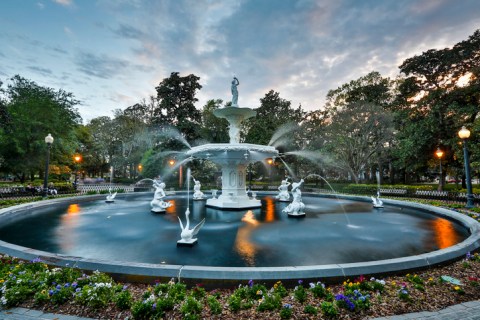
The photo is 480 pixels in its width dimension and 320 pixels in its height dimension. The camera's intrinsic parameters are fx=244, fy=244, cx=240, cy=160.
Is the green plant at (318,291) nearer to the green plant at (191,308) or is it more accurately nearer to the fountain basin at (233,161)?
the green plant at (191,308)

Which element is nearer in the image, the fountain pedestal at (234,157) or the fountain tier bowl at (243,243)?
the fountain tier bowl at (243,243)

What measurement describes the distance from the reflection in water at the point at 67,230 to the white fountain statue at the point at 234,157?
6.77 m

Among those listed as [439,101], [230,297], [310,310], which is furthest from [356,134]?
[230,297]

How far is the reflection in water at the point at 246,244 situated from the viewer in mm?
6136

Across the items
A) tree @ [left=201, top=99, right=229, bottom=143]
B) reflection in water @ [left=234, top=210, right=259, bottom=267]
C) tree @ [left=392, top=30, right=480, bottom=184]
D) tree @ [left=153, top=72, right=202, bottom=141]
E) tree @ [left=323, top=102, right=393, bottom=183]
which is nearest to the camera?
reflection in water @ [left=234, top=210, right=259, bottom=267]

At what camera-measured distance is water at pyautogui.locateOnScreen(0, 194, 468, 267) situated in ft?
20.6

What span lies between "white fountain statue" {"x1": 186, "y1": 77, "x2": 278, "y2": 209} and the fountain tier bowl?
2.17 metres

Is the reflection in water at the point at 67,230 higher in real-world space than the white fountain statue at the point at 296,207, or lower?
lower

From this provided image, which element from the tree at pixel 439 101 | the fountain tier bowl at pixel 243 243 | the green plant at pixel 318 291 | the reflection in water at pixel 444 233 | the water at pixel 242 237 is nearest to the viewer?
the green plant at pixel 318 291

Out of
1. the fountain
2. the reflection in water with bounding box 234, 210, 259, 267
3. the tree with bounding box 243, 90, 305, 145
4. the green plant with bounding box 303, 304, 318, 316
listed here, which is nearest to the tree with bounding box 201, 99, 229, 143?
the tree with bounding box 243, 90, 305, 145

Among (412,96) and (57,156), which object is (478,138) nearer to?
(412,96)

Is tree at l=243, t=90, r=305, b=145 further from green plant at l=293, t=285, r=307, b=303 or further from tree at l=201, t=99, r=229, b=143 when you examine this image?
green plant at l=293, t=285, r=307, b=303

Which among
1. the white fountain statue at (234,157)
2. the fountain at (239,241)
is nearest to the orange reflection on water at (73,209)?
the fountain at (239,241)

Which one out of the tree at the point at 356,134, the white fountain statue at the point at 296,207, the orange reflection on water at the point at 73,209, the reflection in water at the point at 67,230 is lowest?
the reflection in water at the point at 67,230
